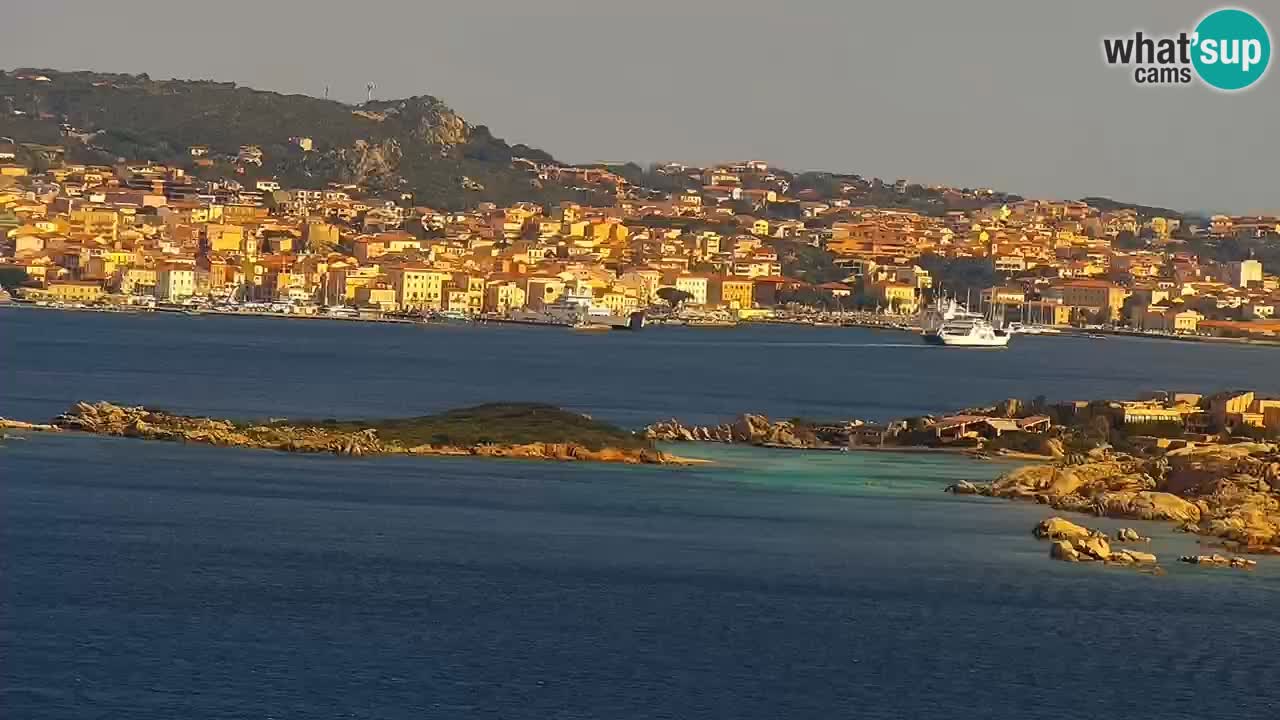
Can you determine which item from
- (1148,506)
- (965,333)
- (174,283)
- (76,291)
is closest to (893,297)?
(965,333)

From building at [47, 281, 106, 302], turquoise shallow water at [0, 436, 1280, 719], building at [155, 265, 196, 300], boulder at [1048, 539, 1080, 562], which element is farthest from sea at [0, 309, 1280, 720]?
building at [155, 265, 196, 300]

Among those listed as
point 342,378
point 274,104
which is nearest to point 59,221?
point 274,104

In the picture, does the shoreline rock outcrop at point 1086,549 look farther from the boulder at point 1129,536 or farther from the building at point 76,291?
the building at point 76,291

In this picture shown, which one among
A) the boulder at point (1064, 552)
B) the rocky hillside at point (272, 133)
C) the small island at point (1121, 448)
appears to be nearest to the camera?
the boulder at point (1064, 552)

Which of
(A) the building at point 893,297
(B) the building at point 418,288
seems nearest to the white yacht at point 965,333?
(B) the building at point 418,288

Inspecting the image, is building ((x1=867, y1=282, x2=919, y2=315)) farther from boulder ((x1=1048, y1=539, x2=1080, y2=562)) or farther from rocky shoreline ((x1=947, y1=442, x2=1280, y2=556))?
boulder ((x1=1048, y1=539, x2=1080, y2=562))

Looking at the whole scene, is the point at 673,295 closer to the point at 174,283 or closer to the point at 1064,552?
the point at 174,283
